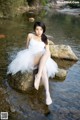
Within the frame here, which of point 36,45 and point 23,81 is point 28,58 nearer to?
point 36,45

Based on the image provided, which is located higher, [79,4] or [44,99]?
[44,99]

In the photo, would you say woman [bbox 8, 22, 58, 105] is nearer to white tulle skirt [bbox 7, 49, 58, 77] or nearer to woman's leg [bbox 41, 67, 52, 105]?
white tulle skirt [bbox 7, 49, 58, 77]

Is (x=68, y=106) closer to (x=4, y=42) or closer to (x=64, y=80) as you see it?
(x=64, y=80)

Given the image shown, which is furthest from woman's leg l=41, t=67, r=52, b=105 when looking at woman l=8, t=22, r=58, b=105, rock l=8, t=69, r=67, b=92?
rock l=8, t=69, r=67, b=92

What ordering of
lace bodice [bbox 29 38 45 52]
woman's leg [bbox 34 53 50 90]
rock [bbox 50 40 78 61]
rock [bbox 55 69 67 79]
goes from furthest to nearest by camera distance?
1. rock [bbox 50 40 78 61]
2. rock [bbox 55 69 67 79]
3. lace bodice [bbox 29 38 45 52]
4. woman's leg [bbox 34 53 50 90]

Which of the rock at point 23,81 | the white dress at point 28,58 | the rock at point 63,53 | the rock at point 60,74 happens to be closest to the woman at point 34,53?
the white dress at point 28,58

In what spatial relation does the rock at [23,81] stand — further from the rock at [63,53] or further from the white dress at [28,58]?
the rock at [63,53]

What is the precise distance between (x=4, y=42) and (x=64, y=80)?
25.7 feet

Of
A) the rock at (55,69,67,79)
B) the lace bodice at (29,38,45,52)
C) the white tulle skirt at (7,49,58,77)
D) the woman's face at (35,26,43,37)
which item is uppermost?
the woman's face at (35,26,43,37)

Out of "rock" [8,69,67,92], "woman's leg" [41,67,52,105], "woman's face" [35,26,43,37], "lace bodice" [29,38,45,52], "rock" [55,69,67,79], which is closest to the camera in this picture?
"woman's leg" [41,67,52,105]

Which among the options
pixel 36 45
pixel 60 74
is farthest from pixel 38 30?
pixel 60 74

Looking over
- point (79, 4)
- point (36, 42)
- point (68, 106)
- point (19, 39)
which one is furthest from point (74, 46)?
point (79, 4)

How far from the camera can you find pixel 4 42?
18.3 m

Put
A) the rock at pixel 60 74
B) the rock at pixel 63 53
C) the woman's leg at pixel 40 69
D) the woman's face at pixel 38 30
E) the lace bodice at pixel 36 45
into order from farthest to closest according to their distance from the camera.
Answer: the rock at pixel 63 53 < the rock at pixel 60 74 < the lace bodice at pixel 36 45 < the woman's face at pixel 38 30 < the woman's leg at pixel 40 69
